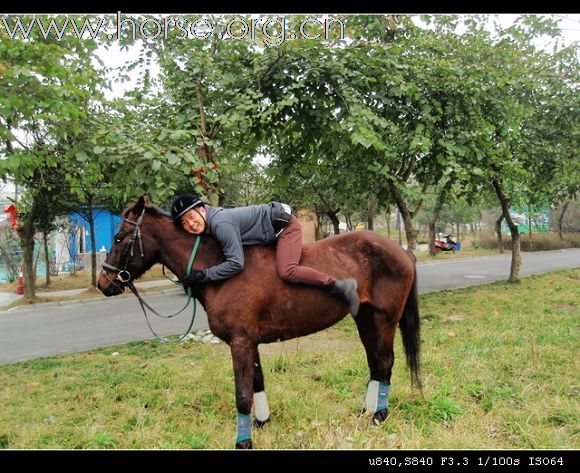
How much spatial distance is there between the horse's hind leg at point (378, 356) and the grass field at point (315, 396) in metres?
0.14

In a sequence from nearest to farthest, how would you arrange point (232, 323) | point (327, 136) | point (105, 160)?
point (232, 323) → point (105, 160) → point (327, 136)

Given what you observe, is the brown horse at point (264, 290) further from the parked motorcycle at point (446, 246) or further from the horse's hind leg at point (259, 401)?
the parked motorcycle at point (446, 246)

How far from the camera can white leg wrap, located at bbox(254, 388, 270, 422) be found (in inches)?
153

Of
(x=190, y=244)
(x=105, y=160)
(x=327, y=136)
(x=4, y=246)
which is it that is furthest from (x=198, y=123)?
(x=4, y=246)

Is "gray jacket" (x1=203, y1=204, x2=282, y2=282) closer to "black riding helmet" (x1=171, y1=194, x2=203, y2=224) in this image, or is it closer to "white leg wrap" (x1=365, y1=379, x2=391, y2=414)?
"black riding helmet" (x1=171, y1=194, x2=203, y2=224)

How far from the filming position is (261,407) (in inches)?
153

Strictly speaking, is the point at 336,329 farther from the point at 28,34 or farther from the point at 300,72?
the point at 28,34

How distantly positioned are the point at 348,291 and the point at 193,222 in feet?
4.63

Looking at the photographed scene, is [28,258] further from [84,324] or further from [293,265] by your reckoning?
[293,265]

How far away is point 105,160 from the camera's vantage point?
505 centimetres

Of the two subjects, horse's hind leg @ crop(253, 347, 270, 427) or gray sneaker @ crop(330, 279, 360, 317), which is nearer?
gray sneaker @ crop(330, 279, 360, 317)

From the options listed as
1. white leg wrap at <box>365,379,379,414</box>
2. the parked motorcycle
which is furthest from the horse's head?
the parked motorcycle

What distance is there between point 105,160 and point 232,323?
9.28ft

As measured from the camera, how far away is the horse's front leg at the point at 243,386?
11.1 feet
